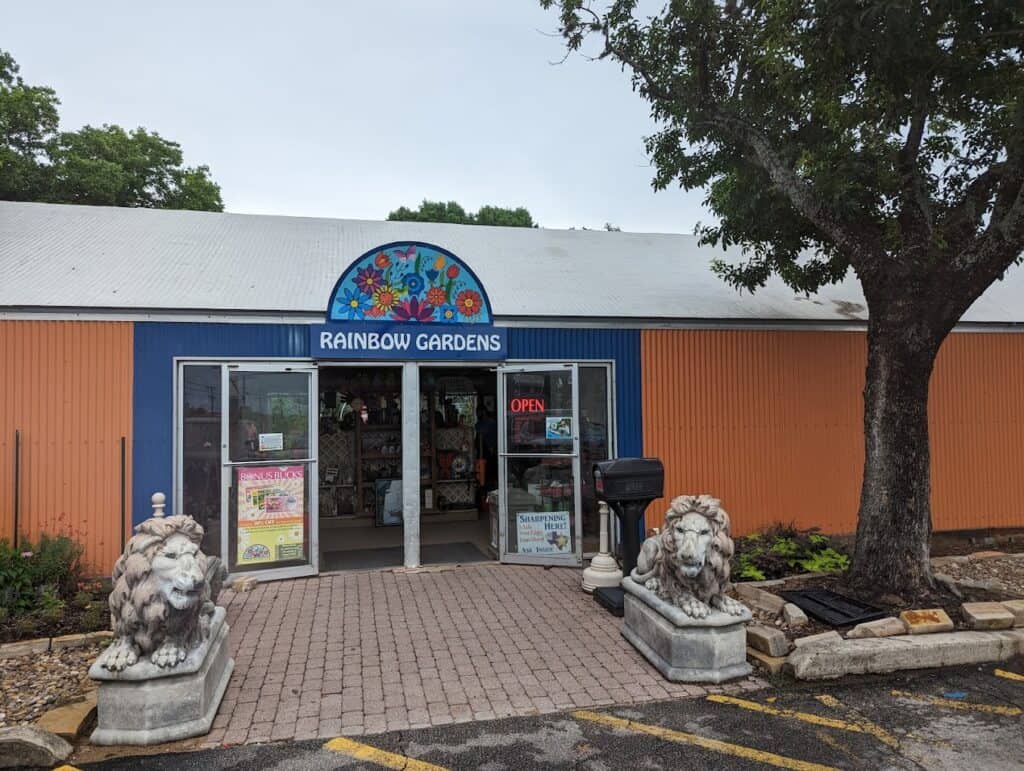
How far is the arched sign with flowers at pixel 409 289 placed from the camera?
6887 millimetres

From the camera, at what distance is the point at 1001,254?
17.4 feet

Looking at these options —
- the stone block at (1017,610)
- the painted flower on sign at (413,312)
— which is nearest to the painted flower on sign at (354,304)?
the painted flower on sign at (413,312)

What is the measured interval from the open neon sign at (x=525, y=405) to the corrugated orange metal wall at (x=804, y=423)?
1443mm

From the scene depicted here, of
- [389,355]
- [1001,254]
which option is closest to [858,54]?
[1001,254]

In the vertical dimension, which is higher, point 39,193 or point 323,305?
point 39,193

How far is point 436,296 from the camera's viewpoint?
716cm

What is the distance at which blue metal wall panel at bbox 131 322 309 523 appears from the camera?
21.0 ft

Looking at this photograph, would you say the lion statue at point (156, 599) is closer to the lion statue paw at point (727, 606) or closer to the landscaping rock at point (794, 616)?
the lion statue paw at point (727, 606)

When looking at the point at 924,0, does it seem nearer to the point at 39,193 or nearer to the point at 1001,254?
the point at 1001,254

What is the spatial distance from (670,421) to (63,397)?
22.8ft

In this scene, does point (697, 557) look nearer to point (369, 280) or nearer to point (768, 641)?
point (768, 641)

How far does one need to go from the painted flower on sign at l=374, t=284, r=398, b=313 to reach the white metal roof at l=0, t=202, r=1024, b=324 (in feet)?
2.35

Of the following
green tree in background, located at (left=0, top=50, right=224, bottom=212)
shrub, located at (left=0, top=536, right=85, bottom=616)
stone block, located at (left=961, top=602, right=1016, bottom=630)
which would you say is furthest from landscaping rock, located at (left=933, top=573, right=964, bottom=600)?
green tree in background, located at (left=0, top=50, right=224, bottom=212)

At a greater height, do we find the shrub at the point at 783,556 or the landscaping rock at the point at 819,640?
the shrub at the point at 783,556
